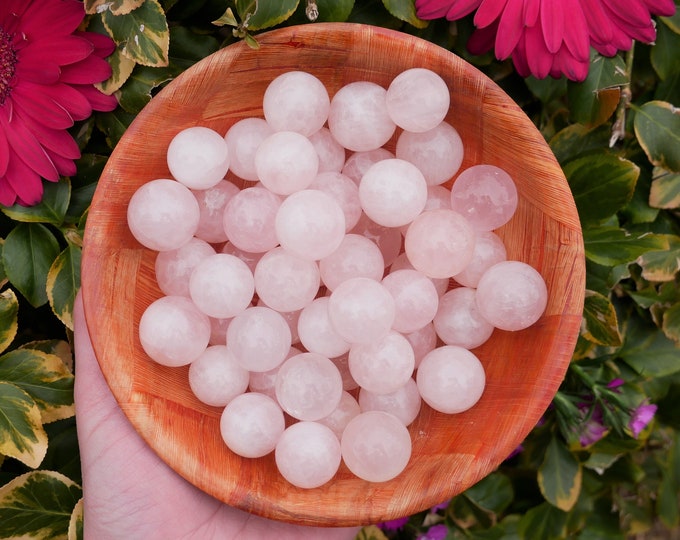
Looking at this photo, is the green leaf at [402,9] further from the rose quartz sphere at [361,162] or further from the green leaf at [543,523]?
the green leaf at [543,523]

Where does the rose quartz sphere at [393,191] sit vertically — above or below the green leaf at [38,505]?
above

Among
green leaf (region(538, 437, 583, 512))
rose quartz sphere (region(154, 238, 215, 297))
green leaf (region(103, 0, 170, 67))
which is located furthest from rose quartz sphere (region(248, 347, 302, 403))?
green leaf (region(538, 437, 583, 512))

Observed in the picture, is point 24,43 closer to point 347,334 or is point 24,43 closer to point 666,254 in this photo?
point 347,334

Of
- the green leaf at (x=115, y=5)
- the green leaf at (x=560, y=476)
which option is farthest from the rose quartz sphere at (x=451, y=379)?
the green leaf at (x=115, y=5)

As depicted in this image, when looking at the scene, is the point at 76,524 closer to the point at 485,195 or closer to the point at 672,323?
the point at 485,195

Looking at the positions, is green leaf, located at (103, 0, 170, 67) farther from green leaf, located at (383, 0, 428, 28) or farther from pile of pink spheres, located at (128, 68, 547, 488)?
green leaf, located at (383, 0, 428, 28)

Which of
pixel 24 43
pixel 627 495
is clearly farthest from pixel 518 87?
pixel 627 495
